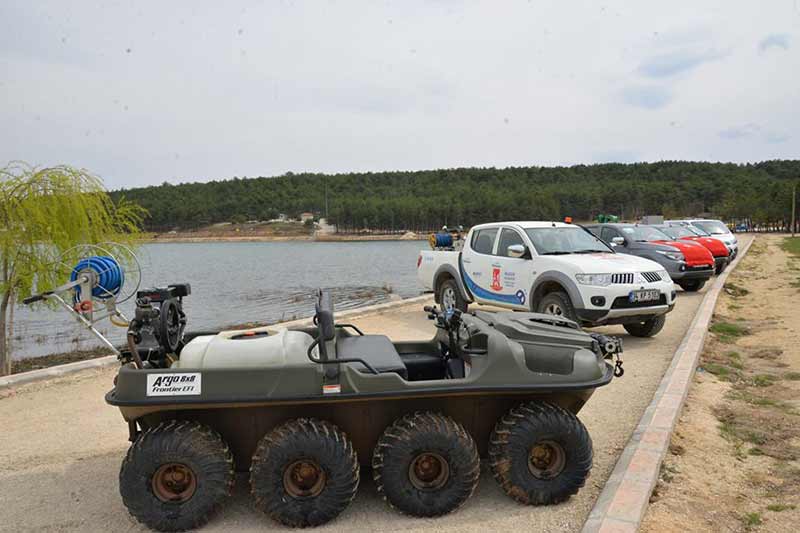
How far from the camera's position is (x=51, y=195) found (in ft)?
29.6

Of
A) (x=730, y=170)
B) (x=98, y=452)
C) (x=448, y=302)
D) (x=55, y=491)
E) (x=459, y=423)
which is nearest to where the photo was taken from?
(x=459, y=423)

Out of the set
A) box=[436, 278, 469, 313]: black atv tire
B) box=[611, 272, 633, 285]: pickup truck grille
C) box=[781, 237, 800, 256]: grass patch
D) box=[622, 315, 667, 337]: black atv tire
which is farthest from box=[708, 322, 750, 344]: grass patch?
box=[781, 237, 800, 256]: grass patch

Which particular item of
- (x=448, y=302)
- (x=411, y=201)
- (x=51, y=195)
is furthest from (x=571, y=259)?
(x=411, y=201)

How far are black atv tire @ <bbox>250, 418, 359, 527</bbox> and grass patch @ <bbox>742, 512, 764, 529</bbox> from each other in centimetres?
226

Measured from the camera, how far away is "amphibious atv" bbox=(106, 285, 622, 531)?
3.44 meters

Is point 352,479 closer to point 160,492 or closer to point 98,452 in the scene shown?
point 160,492

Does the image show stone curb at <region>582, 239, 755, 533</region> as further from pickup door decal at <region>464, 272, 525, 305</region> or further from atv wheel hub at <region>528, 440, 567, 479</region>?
pickup door decal at <region>464, 272, 525, 305</region>

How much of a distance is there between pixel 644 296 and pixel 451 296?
3844mm

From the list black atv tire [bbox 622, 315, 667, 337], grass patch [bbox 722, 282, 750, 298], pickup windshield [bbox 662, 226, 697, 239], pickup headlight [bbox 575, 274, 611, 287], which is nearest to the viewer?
pickup headlight [bbox 575, 274, 611, 287]

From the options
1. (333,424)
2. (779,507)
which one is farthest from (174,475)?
(779,507)

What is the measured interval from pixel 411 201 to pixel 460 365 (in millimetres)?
92732

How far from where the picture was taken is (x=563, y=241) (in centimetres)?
946

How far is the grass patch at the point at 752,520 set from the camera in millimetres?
3459

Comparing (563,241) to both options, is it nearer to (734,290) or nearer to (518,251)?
(518,251)
